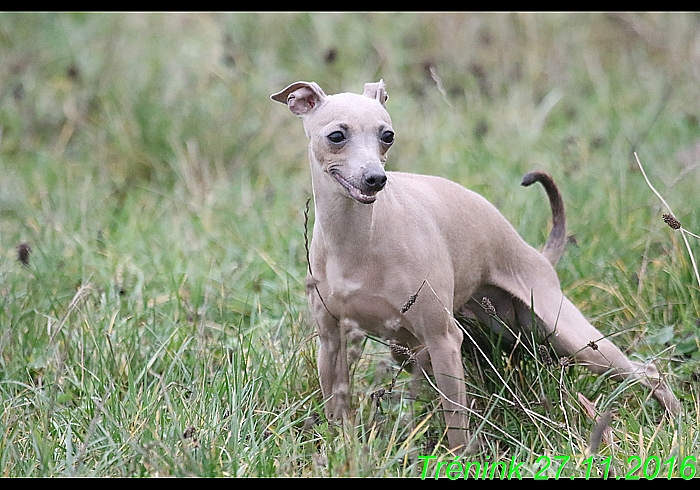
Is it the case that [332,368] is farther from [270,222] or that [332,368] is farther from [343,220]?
[270,222]

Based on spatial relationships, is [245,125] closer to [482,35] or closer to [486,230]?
[482,35]

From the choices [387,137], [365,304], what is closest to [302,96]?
[387,137]

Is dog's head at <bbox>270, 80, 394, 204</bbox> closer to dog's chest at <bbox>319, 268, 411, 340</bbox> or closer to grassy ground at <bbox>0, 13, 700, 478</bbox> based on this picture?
dog's chest at <bbox>319, 268, 411, 340</bbox>

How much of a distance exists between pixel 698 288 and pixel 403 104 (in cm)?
341

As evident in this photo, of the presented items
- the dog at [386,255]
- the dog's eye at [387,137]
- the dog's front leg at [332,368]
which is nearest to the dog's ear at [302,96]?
the dog at [386,255]

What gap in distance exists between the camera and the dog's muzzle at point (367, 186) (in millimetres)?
2766

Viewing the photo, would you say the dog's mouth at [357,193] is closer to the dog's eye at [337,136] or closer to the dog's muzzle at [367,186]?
the dog's muzzle at [367,186]

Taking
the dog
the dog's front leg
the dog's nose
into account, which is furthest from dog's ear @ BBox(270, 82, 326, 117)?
the dog's front leg

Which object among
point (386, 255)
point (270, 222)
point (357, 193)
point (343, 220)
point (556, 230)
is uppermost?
point (357, 193)

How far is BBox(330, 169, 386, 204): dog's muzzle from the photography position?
2766mm

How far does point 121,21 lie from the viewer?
7.57 meters

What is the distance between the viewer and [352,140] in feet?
9.50

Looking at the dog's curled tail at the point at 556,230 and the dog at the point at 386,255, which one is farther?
the dog's curled tail at the point at 556,230

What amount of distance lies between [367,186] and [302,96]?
516mm
